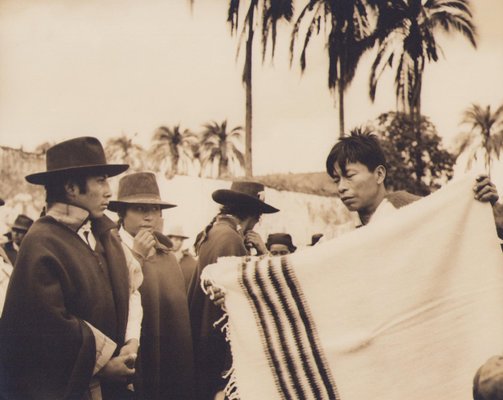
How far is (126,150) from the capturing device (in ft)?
16.8

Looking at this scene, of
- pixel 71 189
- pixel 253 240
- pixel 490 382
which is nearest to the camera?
pixel 490 382

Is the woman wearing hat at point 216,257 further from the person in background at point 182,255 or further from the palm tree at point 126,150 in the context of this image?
the palm tree at point 126,150

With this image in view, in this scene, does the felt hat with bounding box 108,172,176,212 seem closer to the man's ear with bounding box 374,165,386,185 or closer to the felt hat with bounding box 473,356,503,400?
the man's ear with bounding box 374,165,386,185

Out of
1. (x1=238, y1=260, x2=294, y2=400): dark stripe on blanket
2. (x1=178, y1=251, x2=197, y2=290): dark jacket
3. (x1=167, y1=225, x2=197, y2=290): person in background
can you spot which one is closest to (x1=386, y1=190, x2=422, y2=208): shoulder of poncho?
(x1=238, y1=260, x2=294, y2=400): dark stripe on blanket

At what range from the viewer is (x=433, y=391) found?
2.46 m

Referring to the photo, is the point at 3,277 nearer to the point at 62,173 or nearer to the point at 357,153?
the point at 62,173

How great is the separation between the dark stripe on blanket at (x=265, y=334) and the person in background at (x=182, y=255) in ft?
4.96

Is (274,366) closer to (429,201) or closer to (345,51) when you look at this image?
(429,201)

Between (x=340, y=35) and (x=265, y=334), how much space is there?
327 centimetres

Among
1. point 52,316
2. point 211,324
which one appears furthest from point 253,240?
point 52,316

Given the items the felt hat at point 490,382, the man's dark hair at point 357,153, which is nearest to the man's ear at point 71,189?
the man's dark hair at point 357,153

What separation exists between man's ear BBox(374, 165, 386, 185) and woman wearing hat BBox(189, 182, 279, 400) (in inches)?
42.0

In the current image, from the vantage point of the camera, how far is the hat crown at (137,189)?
415 cm

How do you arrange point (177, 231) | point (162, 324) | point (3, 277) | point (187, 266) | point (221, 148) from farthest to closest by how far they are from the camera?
point (177, 231), point (221, 148), point (187, 266), point (162, 324), point (3, 277)
